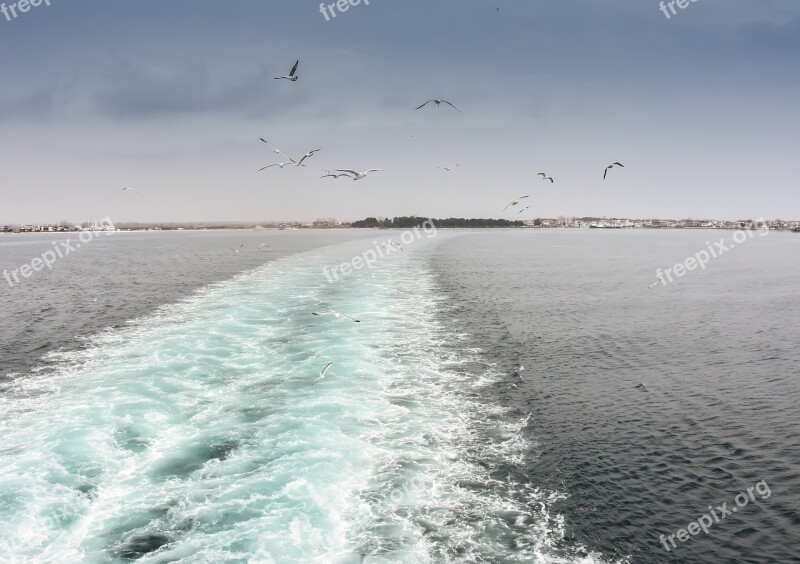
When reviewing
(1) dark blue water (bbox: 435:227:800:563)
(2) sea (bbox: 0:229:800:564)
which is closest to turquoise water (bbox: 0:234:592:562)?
(2) sea (bbox: 0:229:800:564)

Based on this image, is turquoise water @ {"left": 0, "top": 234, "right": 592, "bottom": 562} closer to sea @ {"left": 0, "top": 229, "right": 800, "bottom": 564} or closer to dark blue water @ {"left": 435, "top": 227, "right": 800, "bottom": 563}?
sea @ {"left": 0, "top": 229, "right": 800, "bottom": 564}

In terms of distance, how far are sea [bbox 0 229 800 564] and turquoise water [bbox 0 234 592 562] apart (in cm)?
6

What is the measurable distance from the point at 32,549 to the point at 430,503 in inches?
296

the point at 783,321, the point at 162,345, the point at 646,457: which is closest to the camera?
the point at 646,457

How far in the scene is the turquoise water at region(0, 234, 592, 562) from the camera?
9.48m

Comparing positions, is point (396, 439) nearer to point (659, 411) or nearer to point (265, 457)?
point (265, 457)

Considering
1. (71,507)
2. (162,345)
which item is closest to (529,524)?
(71,507)

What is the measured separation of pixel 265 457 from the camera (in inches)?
491

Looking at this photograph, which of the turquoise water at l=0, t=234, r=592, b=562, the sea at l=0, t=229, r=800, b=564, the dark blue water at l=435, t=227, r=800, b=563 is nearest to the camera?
the turquoise water at l=0, t=234, r=592, b=562

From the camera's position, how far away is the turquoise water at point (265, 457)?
373 inches

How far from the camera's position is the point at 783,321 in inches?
1193

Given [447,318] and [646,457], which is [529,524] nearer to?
[646,457]

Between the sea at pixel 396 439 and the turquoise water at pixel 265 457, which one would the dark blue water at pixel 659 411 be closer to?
the sea at pixel 396 439

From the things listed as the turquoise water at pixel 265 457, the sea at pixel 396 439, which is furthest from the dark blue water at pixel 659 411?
the turquoise water at pixel 265 457
